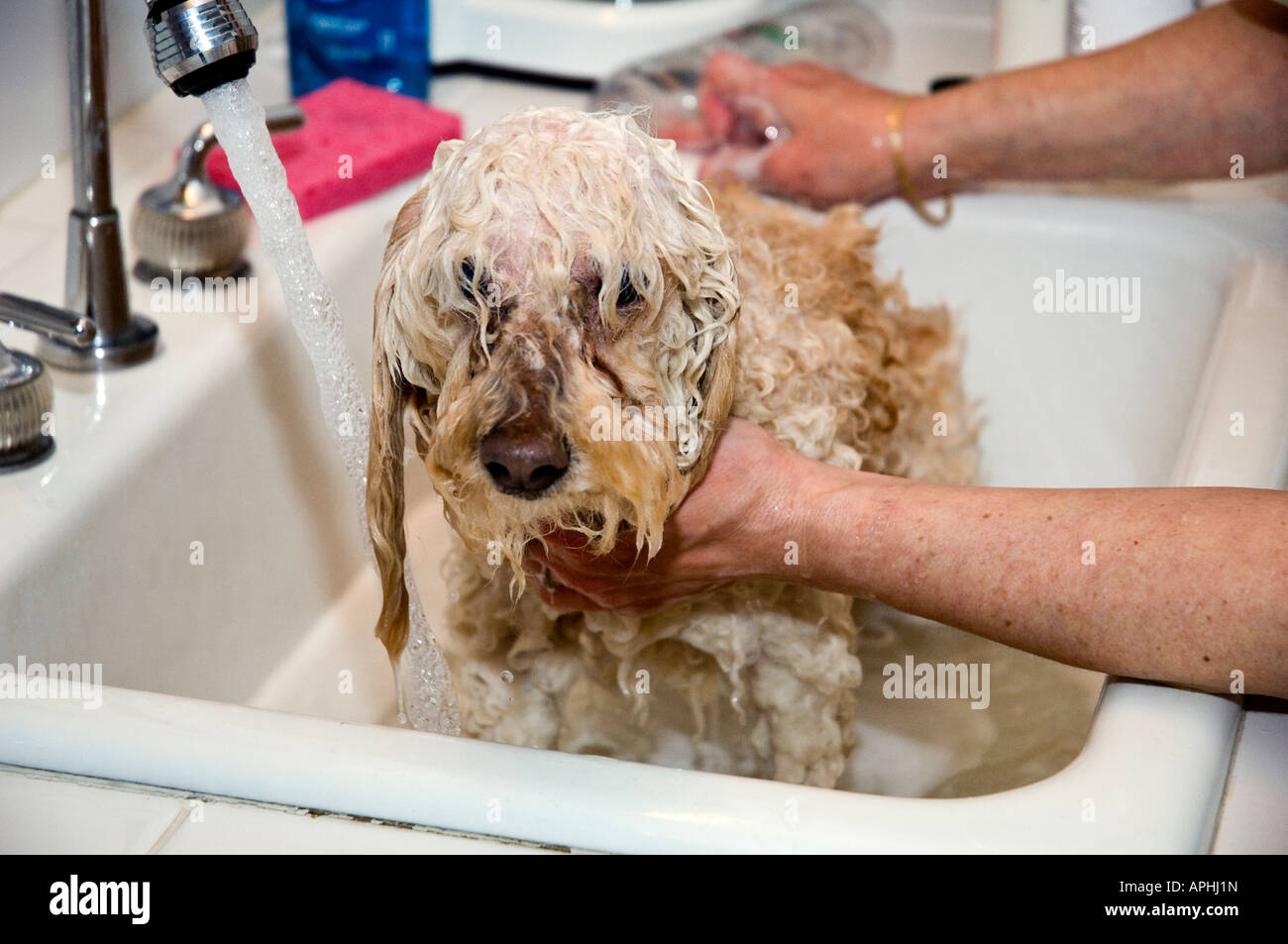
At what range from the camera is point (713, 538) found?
93cm

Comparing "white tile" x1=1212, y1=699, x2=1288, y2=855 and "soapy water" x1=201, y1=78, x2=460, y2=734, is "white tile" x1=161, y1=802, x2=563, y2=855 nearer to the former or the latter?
"soapy water" x1=201, y1=78, x2=460, y2=734

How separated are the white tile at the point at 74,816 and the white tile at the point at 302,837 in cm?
2

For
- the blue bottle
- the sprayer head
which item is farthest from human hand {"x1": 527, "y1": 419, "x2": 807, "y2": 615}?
the blue bottle

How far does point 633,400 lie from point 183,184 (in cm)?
65

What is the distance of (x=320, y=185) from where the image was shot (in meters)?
1.40

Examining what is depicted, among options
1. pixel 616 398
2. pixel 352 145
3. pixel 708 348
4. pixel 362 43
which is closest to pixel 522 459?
pixel 616 398

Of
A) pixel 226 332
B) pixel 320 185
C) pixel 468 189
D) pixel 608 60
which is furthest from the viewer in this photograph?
pixel 608 60

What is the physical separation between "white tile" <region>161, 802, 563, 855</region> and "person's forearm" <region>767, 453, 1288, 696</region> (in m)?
0.32

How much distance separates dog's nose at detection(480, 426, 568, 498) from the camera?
29.9 inches

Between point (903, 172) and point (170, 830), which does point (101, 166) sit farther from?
point (903, 172)

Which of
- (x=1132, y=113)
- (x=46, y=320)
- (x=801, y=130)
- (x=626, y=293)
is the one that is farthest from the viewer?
(x=801, y=130)

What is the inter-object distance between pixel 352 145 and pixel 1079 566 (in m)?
0.95
